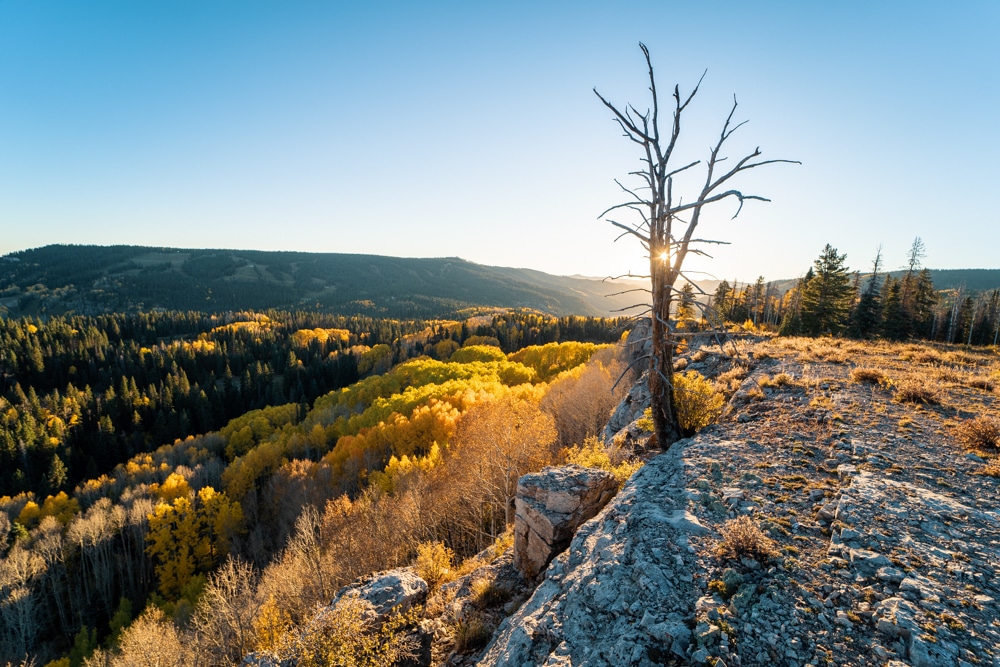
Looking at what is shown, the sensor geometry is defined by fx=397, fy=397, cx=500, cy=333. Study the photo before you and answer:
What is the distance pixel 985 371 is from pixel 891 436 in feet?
38.9

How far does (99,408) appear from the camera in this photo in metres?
87.1

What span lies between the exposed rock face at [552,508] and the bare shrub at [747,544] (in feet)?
12.7

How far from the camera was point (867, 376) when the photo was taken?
13570 millimetres

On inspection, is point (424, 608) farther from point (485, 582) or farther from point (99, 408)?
point (99, 408)

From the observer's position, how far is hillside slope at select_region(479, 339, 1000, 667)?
4816mm

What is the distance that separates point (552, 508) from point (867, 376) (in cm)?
1213

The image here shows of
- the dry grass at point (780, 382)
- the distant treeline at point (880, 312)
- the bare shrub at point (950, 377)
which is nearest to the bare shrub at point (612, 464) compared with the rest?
the dry grass at point (780, 382)

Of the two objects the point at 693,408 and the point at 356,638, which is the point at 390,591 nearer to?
the point at 356,638

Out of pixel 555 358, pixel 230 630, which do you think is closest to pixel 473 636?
pixel 230 630

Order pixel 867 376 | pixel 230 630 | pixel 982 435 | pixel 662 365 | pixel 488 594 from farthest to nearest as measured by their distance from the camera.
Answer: pixel 230 630, pixel 867 376, pixel 662 365, pixel 488 594, pixel 982 435

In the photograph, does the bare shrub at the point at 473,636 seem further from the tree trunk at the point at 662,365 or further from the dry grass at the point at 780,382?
the dry grass at the point at 780,382

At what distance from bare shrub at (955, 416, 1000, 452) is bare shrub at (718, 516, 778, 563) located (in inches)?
252

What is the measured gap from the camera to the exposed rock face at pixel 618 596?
5531 millimetres

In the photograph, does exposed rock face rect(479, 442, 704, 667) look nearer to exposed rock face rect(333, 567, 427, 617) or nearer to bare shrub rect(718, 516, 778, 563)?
bare shrub rect(718, 516, 778, 563)
